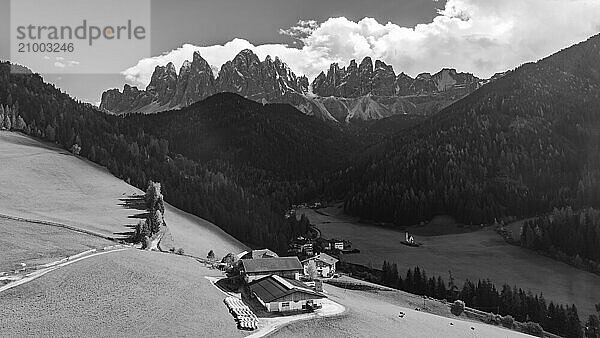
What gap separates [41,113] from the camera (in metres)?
197

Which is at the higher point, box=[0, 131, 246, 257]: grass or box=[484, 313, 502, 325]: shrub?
box=[0, 131, 246, 257]: grass

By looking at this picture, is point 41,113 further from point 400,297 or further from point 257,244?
point 400,297

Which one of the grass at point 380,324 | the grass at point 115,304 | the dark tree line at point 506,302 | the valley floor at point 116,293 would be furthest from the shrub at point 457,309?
the grass at point 115,304

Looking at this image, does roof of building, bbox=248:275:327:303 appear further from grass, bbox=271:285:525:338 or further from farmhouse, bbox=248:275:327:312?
grass, bbox=271:285:525:338

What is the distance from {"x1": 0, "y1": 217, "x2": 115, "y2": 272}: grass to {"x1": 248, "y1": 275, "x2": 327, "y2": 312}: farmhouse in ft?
100

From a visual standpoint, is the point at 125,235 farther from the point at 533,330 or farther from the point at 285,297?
the point at 533,330

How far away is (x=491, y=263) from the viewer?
15375 centimetres

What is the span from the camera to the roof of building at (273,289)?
6316 centimetres

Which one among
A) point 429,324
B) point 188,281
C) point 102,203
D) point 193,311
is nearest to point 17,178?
point 102,203

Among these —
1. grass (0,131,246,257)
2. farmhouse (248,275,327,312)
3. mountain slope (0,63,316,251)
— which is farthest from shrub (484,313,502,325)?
mountain slope (0,63,316,251)

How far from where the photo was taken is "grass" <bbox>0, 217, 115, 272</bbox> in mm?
67875

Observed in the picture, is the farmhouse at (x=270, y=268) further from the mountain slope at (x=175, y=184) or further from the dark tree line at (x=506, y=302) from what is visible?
the mountain slope at (x=175, y=184)

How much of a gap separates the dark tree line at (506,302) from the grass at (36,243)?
70.2 metres

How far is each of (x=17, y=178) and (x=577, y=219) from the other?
17844cm
